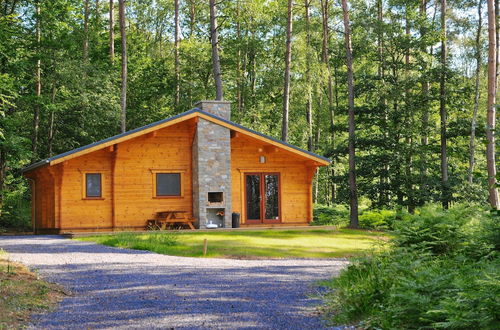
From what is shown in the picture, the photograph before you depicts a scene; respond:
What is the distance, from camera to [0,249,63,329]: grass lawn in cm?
662

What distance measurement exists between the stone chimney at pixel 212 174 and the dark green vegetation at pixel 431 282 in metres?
11.8

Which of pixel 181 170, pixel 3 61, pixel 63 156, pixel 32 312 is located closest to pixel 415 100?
pixel 181 170

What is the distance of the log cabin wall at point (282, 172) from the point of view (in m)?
22.0

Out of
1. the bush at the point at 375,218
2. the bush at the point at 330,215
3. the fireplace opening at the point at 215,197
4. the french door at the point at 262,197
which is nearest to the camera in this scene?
the fireplace opening at the point at 215,197

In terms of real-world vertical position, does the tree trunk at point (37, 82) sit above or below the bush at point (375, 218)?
above

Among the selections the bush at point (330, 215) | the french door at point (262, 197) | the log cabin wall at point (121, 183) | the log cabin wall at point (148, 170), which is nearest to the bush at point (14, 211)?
the log cabin wall at point (121, 183)

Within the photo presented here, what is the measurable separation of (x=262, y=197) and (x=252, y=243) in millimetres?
6356

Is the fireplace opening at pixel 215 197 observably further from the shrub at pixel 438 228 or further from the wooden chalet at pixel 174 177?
the shrub at pixel 438 228

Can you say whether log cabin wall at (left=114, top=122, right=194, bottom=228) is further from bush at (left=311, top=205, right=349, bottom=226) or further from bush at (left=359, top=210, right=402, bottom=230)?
bush at (left=311, top=205, right=349, bottom=226)

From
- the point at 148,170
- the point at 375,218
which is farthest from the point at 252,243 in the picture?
the point at 375,218

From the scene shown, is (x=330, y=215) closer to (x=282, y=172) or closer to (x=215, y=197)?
(x=282, y=172)

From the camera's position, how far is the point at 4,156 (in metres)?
24.5

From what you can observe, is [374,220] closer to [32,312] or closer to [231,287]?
[231,287]

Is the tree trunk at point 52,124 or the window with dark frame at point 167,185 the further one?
the tree trunk at point 52,124
